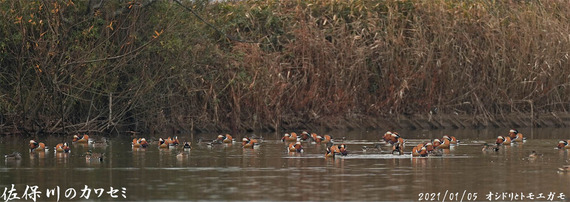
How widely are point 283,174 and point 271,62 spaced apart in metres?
14.1

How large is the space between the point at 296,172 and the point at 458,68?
631 inches

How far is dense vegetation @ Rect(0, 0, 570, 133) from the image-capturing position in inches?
1180

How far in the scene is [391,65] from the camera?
3491 cm

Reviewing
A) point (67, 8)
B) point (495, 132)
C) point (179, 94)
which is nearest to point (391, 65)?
point (495, 132)

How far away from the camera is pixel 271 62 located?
33.7m

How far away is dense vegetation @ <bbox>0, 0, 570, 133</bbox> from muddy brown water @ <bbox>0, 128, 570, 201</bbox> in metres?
3.20

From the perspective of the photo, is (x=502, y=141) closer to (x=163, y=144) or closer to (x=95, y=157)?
(x=163, y=144)

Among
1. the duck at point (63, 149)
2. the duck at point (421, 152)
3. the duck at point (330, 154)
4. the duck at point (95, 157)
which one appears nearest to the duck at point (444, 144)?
the duck at point (421, 152)

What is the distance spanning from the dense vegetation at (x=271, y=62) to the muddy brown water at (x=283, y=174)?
320cm

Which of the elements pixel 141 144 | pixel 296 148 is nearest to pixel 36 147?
pixel 141 144

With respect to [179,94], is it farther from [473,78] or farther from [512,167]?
[512,167]

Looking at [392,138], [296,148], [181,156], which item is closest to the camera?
[181,156]

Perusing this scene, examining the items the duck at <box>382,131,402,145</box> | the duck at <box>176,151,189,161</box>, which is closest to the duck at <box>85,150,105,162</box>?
the duck at <box>176,151,189,161</box>

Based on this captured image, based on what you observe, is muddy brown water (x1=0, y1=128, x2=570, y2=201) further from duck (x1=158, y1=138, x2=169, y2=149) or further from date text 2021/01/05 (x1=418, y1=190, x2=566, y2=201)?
duck (x1=158, y1=138, x2=169, y2=149)
